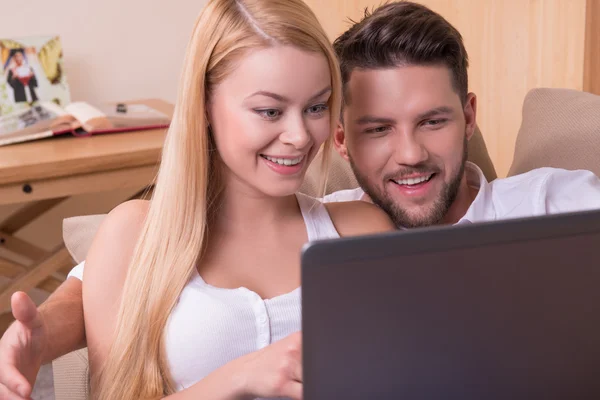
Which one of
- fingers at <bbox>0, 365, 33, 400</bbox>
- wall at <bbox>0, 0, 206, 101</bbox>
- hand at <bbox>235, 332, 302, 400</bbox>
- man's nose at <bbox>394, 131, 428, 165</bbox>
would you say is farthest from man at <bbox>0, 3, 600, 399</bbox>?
wall at <bbox>0, 0, 206, 101</bbox>

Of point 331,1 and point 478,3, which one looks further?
point 331,1

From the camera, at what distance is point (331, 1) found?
317 centimetres

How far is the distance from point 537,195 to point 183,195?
60 centimetres

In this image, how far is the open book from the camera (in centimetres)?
255

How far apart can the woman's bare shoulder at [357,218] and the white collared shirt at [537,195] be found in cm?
17

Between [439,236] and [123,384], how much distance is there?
2.26 feet

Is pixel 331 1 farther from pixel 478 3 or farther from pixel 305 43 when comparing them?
pixel 305 43

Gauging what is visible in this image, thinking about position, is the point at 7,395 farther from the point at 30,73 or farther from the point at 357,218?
the point at 30,73

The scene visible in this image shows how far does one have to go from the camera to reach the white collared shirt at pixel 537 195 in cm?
138

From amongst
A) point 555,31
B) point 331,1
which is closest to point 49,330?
point 555,31

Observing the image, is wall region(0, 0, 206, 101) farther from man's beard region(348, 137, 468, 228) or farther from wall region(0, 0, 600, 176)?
man's beard region(348, 137, 468, 228)

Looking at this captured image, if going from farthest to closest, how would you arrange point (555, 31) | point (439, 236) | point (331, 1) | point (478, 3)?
point (331, 1), point (478, 3), point (555, 31), point (439, 236)

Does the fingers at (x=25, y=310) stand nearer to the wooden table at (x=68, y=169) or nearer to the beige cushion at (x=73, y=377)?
the beige cushion at (x=73, y=377)

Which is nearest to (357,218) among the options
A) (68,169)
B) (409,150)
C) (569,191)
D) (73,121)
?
(409,150)
